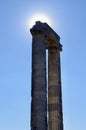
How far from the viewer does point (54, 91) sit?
39.0m

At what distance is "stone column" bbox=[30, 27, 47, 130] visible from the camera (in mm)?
34750

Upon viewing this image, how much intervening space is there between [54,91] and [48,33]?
5.92 meters

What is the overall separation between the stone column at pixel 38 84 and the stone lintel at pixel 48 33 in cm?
14

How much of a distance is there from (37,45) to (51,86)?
471 cm

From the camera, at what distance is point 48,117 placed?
38.3 metres

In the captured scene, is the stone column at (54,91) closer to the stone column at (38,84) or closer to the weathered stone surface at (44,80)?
the weathered stone surface at (44,80)

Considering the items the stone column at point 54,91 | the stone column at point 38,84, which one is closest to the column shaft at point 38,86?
the stone column at point 38,84

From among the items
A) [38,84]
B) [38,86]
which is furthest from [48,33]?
[38,86]

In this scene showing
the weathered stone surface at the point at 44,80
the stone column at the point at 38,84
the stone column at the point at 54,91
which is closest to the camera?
the stone column at the point at 38,84

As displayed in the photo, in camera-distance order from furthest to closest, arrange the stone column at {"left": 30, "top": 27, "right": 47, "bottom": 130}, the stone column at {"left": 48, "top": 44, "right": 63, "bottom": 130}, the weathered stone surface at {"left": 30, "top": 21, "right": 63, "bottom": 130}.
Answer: the stone column at {"left": 48, "top": 44, "right": 63, "bottom": 130}, the weathered stone surface at {"left": 30, "top": 21, "right": 63, "bottom": 130}, the stone column at {"left": 30, "top": 27, "right": 47, "bottom": 130}

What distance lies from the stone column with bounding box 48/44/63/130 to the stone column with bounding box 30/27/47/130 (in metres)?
3.07

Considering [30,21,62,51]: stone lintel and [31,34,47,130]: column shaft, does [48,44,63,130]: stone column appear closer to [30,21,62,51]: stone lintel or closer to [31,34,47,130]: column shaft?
[30,21,62,51]: stone lintel

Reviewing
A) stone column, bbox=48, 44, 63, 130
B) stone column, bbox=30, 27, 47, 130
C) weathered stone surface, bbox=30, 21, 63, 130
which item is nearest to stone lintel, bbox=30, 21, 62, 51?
weathered stone surface, bbox=30, 21, 63, 130

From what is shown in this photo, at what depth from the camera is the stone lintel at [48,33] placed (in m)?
38.0
